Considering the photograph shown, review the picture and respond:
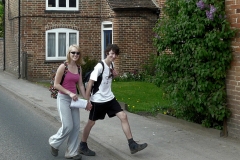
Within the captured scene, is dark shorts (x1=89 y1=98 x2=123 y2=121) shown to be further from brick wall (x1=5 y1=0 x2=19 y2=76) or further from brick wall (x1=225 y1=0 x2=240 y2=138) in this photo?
brick wall (x1=5 y1=0 x2=19 y2=76)

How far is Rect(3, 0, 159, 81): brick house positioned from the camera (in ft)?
71.1

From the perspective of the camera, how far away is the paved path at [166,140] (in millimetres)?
8055

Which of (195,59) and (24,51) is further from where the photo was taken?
(24,51)

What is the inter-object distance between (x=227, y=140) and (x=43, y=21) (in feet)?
49.9

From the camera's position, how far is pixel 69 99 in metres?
7.79

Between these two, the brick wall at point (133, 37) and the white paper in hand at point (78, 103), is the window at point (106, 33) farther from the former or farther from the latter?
the white paper in hand at point (78, 103)

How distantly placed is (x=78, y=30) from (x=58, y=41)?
1.10 meters

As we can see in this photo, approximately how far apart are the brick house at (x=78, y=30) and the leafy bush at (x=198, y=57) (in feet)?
37.4

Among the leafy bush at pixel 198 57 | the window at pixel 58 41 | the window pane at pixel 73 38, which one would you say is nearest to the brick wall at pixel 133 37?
the window pane at pixel 73 38

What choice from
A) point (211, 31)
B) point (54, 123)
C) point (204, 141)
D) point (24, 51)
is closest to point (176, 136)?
point (204, 141)

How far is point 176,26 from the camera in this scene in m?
9.74

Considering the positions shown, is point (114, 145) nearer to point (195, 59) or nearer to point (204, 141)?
point (204, 141)

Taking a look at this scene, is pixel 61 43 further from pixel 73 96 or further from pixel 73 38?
pixel 73 96

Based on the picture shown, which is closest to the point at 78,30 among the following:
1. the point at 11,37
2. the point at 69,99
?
the point at 11,37
